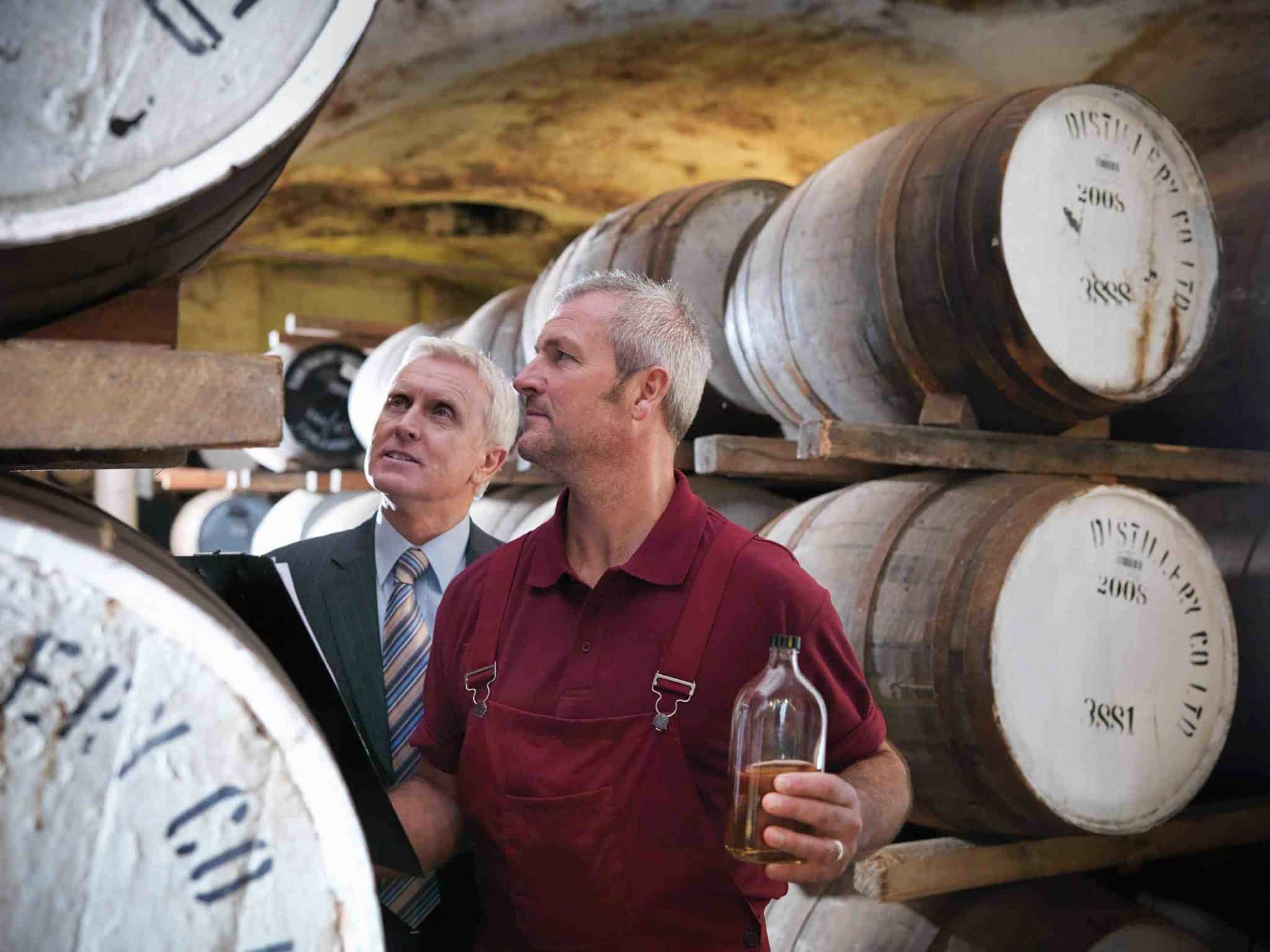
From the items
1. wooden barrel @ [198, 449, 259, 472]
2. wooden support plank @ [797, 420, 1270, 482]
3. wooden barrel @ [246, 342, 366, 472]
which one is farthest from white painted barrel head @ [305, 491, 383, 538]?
wooden support plank @ [797, 420, 1270, 482]

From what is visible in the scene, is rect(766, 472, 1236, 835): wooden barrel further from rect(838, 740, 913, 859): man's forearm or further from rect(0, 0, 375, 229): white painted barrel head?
rect(0, 0, 375, 229): white painted barrel head

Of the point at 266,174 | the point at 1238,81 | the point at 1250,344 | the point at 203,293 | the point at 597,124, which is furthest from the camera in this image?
the point at 203,293

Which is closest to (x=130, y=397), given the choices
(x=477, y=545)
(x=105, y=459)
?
(x=105, y=459)

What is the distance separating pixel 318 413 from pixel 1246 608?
485cm

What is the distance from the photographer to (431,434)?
8.26ft

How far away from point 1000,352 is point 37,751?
2183 mm

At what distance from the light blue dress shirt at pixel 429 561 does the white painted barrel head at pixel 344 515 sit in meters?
2.74

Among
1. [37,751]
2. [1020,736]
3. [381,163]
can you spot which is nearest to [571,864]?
[37,751]

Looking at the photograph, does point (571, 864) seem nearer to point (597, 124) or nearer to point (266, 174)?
point (266, 174)

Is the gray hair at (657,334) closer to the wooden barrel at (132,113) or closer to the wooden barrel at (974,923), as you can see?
the wooden barrel at (132,113)

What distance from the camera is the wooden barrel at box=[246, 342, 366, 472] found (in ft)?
21.0

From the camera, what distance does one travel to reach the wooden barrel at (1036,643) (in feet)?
7.88

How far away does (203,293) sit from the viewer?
963 centimetres

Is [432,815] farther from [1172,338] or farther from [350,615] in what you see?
[1172,338]
